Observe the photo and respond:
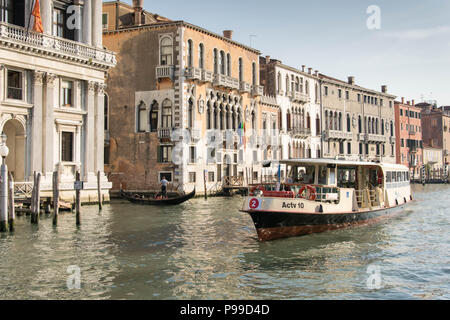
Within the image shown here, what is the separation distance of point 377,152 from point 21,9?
39.0m

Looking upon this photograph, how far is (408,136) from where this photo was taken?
58562 mm

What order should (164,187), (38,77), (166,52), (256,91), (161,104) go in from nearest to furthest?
(38,77)
(164,187)
(161,104)
(166,52)
(256,91)

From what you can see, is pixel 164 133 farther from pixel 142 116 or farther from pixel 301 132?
pixel 301 132

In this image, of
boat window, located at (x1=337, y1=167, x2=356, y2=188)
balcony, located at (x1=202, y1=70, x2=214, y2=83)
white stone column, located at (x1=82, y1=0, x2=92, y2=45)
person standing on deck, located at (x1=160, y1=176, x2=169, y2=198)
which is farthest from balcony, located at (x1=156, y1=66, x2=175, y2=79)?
boat window, located at (x1=337, y1=167, x2=356, y2=188)

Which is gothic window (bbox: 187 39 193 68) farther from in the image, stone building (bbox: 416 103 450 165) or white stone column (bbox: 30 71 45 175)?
stone building (bbox: 416 103 450 165)

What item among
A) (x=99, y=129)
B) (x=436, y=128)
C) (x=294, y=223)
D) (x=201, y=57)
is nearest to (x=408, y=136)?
(x=436, y=128)

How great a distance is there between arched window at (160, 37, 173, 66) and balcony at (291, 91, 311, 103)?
13.9 meters

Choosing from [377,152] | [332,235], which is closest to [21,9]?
[332,235]

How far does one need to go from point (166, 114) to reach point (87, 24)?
6.98 meters

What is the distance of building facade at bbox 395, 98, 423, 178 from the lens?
→ 56.8 meters

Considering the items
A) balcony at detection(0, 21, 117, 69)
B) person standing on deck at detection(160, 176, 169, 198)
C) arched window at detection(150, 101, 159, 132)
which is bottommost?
person standing on deck at detection(160, 176, 169, 198)

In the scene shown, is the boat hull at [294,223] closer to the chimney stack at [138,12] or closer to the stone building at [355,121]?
the chimney stack at [138,12]
